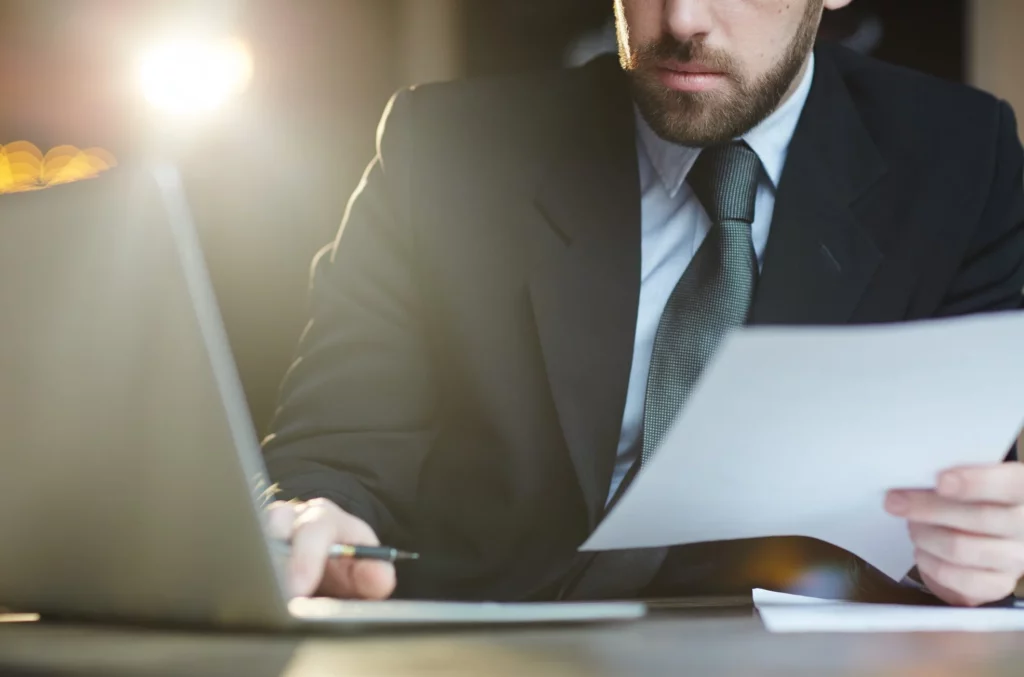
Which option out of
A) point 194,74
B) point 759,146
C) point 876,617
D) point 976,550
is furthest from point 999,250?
point 194,74

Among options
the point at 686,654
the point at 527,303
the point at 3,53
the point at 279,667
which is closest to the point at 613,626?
the point at 686,654

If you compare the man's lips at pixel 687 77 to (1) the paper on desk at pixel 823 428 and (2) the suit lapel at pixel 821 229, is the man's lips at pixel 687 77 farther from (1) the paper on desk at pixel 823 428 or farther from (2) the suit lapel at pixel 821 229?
(1) the paper on desk at pixel 823 428

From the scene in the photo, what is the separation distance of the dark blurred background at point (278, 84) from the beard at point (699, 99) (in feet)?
5.50

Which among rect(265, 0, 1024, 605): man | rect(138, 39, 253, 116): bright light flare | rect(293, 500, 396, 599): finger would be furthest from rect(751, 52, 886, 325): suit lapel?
rect(138, 39, 253, 116): bright light flare

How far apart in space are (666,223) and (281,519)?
1.99 ft

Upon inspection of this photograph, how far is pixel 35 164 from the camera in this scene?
9.24 ft

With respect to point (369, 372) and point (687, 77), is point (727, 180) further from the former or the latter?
point (369, 372)

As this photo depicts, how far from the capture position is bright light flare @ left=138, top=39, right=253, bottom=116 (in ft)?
8.68

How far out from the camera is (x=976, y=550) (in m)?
0.72

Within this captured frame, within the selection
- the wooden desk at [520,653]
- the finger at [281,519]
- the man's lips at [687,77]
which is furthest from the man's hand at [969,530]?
the man's lips at [687,77]

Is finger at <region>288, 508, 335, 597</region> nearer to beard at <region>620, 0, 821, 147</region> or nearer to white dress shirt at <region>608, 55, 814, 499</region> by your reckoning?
white dress shirt at <region>608, 55, 814, 499</region>

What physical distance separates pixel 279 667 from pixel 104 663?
0.31 feet

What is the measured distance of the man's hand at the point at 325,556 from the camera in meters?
0.68

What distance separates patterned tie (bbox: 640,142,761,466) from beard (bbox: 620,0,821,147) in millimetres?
62
